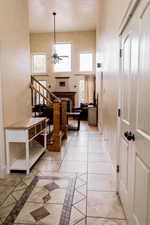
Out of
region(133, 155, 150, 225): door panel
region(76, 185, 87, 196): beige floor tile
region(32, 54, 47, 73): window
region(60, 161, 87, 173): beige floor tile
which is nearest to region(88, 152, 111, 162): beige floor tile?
region(60, 161, 87, 173): beige floor tile

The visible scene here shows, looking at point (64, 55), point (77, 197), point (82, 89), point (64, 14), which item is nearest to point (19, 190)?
point (77, 197)

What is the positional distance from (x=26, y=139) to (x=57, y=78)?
664 centimetres

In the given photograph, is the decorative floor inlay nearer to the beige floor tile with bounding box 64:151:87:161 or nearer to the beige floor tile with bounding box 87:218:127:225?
the beige floor tile with bounding box 87:218:127:225

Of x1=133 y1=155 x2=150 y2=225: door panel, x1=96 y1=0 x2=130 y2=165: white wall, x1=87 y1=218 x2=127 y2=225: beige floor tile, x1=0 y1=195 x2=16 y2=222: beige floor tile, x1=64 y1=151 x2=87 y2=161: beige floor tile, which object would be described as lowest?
x1=87 y1=218 x2=127 y2=225: beige floor tile

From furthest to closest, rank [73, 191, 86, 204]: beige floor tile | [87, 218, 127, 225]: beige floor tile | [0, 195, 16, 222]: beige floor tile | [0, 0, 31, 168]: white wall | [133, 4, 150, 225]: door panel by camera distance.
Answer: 1. [0, 0, 31, 168]: white wall
2. [73, 191, 86, 204]: beige floor tile
3. [0, 195, 16, 222]: beige floor tile
4. [87, 218, 127, 225]: beige floor tile
5. [133, 4, 150, 225]: door panel

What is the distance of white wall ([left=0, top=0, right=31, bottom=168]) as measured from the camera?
281 cm

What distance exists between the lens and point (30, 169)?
121 inches

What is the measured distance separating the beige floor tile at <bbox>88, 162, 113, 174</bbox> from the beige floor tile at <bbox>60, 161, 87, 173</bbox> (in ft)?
0.36

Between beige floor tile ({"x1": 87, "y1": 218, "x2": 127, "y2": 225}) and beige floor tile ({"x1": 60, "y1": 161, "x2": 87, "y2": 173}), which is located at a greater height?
beige floor tile ({"x1": 60, "y1": 161, "x2": 87, "y2": 173})

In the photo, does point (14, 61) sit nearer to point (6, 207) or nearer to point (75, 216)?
point (6, 207)

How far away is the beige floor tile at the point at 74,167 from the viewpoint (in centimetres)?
306

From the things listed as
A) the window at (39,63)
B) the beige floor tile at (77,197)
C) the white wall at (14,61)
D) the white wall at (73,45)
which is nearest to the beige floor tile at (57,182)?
the beige floor tile at (77,197)

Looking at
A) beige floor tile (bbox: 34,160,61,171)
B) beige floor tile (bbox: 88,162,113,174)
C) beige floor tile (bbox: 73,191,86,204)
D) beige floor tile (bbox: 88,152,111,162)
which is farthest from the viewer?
beige floor tile (bbox: 88,152,111,162)

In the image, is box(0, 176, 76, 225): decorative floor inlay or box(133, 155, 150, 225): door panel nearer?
box(133, 155, 150, 225): door panel
